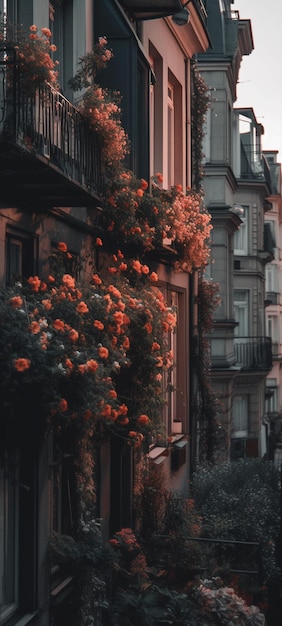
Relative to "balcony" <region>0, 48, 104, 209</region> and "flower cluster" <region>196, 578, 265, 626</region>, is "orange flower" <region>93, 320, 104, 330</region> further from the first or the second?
"flower cluster" <region>196, 578, 265, 626</region>

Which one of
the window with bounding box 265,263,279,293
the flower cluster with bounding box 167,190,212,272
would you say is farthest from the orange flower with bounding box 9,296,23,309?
the window with bounding box 265,263,279,293

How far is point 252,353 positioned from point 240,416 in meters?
2.27

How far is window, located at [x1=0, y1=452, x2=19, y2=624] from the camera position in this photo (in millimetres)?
8664

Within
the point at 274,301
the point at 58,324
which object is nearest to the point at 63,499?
the point at 58,324

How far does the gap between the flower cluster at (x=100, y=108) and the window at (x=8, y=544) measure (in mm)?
3081

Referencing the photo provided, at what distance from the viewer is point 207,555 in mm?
13516

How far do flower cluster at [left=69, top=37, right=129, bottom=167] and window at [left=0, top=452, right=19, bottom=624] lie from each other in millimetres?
3081

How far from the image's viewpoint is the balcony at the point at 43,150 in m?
7.30

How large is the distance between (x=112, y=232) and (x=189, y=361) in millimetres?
6849

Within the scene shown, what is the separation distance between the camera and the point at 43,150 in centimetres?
779

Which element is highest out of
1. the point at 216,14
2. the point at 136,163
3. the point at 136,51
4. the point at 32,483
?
the point at 216,14

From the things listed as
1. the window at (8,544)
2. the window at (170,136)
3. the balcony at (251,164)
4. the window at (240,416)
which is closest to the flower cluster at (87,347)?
the window at (8,544)

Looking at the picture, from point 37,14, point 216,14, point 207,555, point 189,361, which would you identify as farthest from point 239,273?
point 37,14

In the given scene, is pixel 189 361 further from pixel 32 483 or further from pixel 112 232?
pixel 32 483
